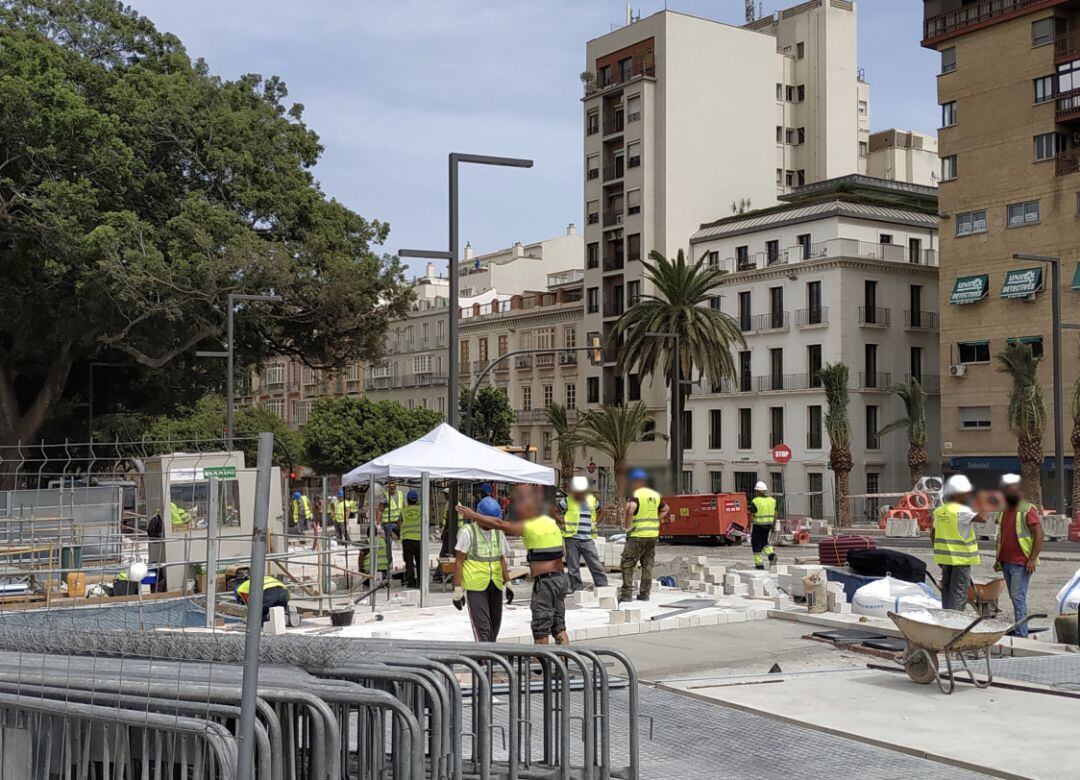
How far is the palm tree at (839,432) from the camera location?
51938 mm

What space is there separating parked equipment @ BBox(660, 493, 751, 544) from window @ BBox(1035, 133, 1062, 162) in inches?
938

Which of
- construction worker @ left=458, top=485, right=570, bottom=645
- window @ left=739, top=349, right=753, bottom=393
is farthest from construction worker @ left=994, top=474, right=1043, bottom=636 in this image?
window @ left=739, top=349, right=753, bottom=393

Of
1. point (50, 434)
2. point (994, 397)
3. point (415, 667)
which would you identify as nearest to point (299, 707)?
point (415, 667)

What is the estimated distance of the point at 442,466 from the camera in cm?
1908

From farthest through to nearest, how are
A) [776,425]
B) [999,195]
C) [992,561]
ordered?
[776,425], [999,195], [992,561]

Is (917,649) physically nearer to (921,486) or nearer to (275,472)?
(275,472)

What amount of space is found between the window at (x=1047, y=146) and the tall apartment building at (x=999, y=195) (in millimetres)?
42

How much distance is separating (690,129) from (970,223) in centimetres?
1947

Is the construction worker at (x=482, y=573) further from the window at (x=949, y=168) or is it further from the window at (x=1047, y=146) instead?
the window at (x=949, y=168)

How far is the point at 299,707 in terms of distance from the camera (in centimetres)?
595

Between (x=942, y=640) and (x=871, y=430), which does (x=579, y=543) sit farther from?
(x=871, y=430)

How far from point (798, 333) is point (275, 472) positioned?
133 ft

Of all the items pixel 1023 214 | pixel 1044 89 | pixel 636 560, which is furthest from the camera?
pixel 1023 214

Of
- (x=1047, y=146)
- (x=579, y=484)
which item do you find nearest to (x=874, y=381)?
(x=1047, y=146)
